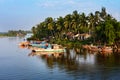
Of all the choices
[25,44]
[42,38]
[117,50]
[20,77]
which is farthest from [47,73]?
[42,38]

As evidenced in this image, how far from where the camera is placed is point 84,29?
3612 inches

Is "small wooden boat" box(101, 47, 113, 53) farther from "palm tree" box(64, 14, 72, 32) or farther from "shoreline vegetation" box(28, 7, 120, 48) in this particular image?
"palm tree" box(64, 14, 72, 32)

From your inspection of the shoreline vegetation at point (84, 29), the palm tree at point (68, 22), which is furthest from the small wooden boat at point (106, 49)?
the palm tree at point (68, 22)

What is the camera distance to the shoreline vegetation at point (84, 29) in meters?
68.9

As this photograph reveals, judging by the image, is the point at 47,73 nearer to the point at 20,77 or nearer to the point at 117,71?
the point at 20,77

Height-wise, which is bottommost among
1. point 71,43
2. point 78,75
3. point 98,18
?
point 78,75

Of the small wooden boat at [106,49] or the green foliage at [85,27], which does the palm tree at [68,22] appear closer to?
the green foliage at [85,27]

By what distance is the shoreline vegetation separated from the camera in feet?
226

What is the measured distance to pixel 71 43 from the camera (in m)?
87.0

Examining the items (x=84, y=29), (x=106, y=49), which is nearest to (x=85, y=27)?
(x=84, y=29)

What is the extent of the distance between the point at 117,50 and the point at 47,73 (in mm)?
30905

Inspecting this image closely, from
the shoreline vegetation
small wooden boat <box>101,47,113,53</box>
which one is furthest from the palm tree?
small wooden boat <box>101,47,113,53</box>

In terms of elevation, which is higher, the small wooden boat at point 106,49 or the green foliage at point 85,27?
the green foliage at point 85,27

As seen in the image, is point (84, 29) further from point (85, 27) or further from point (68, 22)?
point (68, 22)
